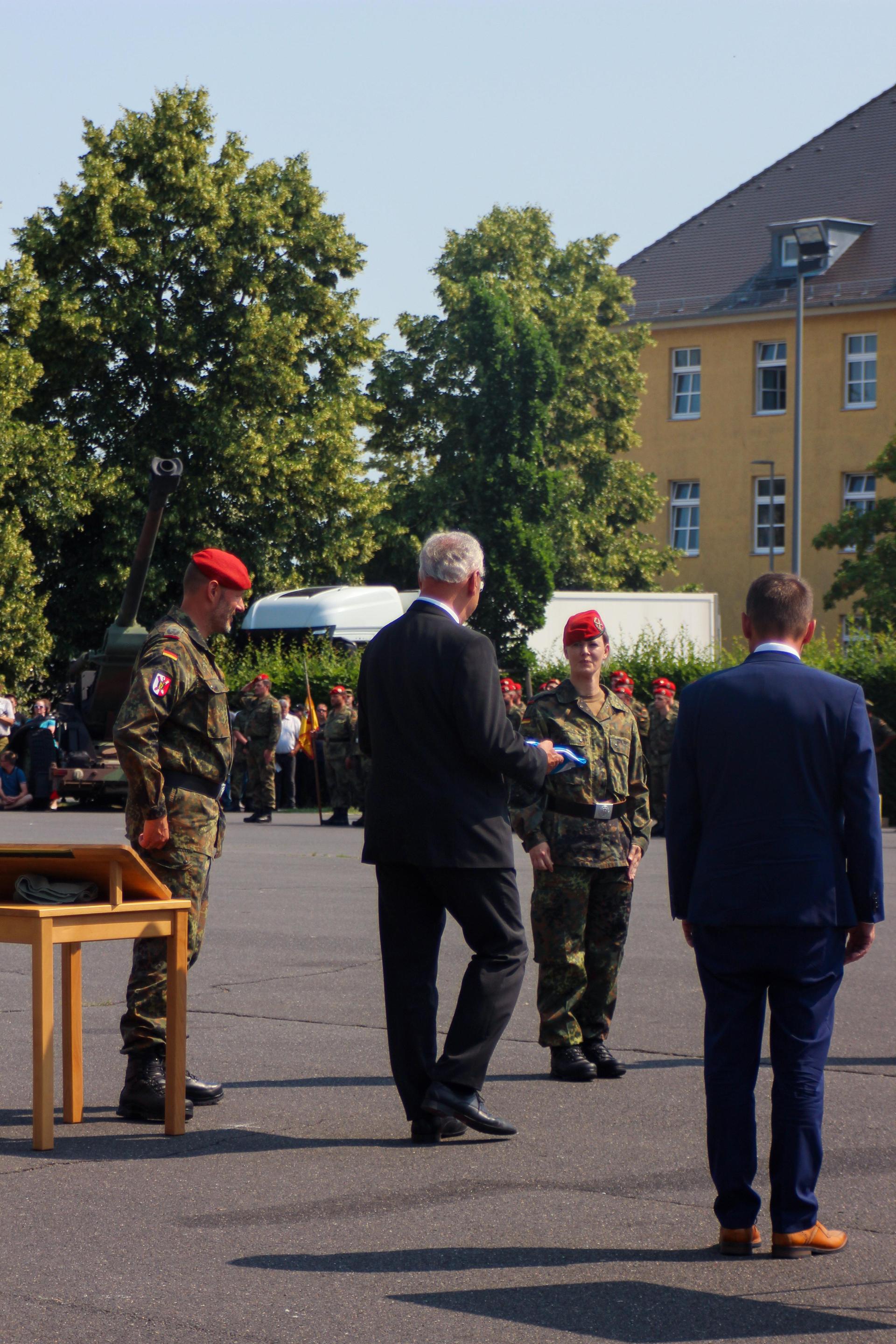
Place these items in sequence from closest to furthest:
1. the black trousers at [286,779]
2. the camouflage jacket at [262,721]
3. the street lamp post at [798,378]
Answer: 1. the camouflage jacket at [262,721]
2. the black trousers at [286,779]
3. the street lamp post at [798,378]

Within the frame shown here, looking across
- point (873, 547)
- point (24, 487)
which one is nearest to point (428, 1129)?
point (24, 487)

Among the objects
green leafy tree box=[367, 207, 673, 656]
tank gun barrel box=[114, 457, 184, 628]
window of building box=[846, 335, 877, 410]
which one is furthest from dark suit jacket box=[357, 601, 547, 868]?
window of building box=[846, 335, 877, 410]

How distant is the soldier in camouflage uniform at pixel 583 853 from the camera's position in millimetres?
7586

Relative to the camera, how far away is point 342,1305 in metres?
4.45

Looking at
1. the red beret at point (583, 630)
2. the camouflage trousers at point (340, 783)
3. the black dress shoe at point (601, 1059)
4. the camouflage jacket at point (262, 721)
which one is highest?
the red beret at point (583, 630)

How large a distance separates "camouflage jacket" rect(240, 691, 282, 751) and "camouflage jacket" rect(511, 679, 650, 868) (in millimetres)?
17745

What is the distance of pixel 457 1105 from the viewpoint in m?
6.24

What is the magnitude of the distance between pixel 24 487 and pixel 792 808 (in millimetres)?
35520

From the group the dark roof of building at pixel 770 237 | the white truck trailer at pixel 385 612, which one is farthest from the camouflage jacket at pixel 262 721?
the dark roof of building at pixel 770 237

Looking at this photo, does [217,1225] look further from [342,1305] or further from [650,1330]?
[650,1330]

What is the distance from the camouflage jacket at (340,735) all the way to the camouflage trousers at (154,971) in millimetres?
18666

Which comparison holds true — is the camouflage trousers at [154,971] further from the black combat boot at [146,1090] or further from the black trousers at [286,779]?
the black trousers at [286,779]

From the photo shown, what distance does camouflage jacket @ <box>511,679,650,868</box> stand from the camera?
7668 millimetres

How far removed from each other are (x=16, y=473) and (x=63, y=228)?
6040 millimetres
